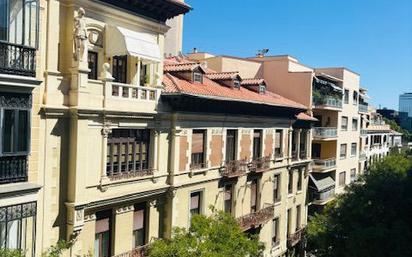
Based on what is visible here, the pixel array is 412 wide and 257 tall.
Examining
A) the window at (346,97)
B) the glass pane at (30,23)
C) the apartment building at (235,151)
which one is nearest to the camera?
the glass pane at (30,23)

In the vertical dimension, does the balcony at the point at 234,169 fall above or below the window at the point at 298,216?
above

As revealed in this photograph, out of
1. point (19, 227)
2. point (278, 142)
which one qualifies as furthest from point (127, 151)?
point (278, 142)

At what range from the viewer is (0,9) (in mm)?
11914

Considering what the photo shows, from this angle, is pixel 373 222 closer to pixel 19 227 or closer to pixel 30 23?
pixel 19 227

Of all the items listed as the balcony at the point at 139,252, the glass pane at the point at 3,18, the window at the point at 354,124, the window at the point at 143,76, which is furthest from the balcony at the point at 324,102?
the glass pane at the point at 3,18

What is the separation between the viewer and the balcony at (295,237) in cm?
3341

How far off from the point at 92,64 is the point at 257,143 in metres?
13.3

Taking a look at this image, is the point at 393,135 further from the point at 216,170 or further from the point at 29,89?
the point at 29,89

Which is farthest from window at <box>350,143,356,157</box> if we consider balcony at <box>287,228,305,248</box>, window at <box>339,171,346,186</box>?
balcony at <box>287,228,305,248</box>

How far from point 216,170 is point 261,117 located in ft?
17.3

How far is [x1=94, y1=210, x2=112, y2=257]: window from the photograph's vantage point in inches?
658

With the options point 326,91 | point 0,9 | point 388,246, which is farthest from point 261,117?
point 0,9

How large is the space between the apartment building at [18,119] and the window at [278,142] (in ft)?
61.0

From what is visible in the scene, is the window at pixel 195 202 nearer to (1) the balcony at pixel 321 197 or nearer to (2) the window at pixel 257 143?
(2) the window at pixel 257 143
